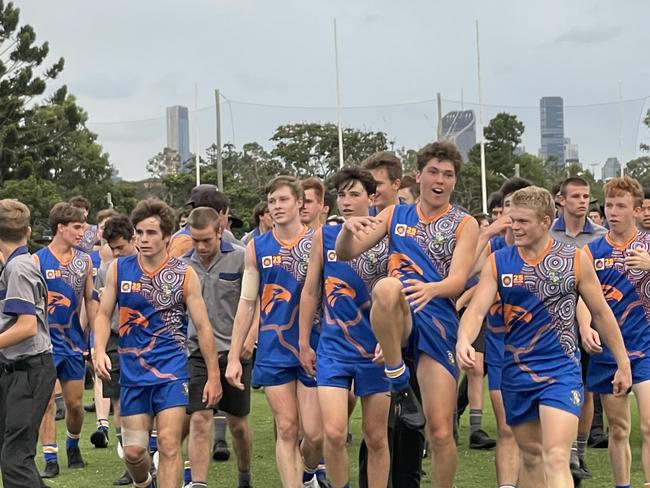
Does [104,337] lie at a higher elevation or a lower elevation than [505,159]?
lower

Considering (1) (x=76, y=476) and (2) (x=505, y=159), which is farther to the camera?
(2) (x=505, y=159)

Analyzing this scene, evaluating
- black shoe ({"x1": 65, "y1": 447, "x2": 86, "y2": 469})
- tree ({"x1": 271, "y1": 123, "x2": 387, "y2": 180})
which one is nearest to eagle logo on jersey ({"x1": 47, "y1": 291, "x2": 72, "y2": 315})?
black shoe ({"x1": 65, "y1": 447, "x2": 86, "y2": 469})

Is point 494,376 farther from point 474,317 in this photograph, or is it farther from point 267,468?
point 267,468

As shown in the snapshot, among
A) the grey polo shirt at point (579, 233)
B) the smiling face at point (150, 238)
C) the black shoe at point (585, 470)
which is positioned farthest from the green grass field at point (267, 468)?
the smiling face at point (150, 238)

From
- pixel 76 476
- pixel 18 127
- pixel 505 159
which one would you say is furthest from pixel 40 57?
pixel 76 476

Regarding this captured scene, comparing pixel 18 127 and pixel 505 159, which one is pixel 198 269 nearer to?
pixel 18 127

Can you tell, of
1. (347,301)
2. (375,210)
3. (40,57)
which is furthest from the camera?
(40,57)

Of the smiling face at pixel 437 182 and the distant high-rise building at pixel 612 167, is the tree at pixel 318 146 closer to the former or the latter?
the distant high-rise building at pixel 612 167

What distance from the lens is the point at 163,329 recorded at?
25.1 feet

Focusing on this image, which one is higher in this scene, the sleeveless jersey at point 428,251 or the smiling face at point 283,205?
the smiling face at point 283,205

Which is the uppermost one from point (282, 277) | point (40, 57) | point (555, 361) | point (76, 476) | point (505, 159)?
point (40, 57)

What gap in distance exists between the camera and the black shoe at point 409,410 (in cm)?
703

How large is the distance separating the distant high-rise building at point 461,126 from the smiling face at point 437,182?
3317cm

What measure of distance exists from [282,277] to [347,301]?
2.11 ft
